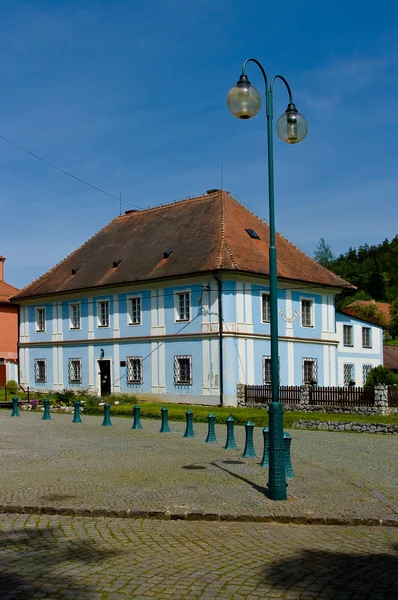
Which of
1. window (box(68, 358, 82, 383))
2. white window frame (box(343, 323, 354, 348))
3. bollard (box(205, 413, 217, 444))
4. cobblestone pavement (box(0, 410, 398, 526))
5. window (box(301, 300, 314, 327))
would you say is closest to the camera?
cobblestone pavement (box(0, 410, 398, 526))

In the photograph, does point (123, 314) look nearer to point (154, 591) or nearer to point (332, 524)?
point (332, 524)

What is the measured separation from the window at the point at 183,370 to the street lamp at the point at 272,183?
24.2m

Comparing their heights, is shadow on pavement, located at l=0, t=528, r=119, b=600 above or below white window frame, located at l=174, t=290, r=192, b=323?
below

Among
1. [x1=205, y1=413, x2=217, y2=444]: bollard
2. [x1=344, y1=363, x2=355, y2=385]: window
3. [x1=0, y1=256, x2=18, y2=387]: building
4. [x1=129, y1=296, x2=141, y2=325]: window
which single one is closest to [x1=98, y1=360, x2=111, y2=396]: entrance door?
[x1=129, y1=296, x2=141, y2=325]: window

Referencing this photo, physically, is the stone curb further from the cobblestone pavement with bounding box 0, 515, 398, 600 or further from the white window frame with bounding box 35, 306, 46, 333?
the white window frame with bounding box 35, 306, 46, 333

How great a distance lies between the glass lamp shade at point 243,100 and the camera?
412 inches

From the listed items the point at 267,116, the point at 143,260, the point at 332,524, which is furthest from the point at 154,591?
the point at 143,260

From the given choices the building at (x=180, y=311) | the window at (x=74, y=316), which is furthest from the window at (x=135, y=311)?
the window at (x=74, y=316)

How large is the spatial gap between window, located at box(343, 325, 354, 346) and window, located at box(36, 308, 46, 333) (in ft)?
60.5

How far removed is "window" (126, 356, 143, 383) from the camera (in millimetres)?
37469

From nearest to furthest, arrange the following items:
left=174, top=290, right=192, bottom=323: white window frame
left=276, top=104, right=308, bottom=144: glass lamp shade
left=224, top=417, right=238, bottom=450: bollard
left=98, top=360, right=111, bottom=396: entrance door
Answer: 1. left=276, top=104, right=308, bottom=144: glass lamp shade
2. left=224, top=417, right=238, bottom=450: bollard
3. left=174, top=290, right=192, bottom=323: white window frame
4. left=98, top=360, right=111, bottom=396: entrance door

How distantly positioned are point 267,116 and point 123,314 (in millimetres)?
27725

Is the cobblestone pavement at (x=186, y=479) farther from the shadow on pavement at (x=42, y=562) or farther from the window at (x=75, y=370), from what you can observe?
the window at (x=75, y=370)

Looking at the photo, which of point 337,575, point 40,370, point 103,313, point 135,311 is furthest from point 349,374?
point 337,575
